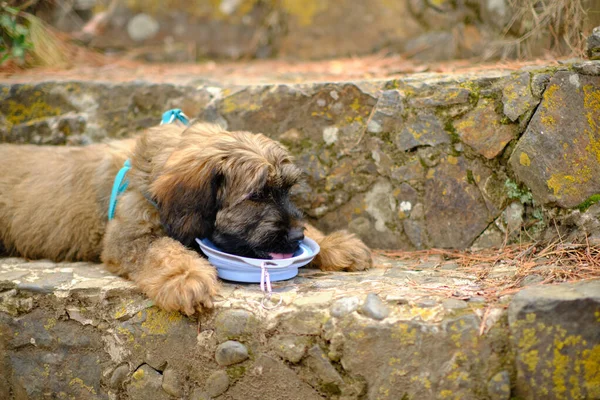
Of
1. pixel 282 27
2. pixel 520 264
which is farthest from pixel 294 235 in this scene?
pixel 282 27

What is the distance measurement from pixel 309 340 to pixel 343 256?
102cm

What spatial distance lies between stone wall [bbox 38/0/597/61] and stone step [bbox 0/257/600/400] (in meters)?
3.30

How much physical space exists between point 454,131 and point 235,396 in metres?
2.75

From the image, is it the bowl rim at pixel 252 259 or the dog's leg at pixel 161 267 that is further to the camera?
the bowl rim at pixel 252 259

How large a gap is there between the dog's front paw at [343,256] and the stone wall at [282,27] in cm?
312

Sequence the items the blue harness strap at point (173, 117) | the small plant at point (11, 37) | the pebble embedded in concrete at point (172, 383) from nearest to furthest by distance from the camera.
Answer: the pebble embedded in concrete at point (172, 383) → the blue harness strap at point (173, 117) → the small plant at point (11, 37)

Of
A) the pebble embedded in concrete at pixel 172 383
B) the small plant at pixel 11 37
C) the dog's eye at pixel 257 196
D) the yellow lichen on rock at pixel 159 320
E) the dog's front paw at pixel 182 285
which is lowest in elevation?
the pebble embedded in concrete at pixel 172 383

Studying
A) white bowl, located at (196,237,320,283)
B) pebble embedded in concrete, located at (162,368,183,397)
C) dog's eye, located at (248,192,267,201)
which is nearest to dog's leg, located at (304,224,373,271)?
white bowl, located at (196,237,320,283)

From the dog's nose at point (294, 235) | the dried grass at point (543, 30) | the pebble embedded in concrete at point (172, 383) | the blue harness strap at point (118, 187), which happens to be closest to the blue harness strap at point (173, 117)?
the blue harness strap at point (118, 187)

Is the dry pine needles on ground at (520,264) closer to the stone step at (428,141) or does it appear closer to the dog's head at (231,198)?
the stone step at (428,141)

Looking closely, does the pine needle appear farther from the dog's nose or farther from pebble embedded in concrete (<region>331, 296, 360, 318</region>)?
pebble embedded in concrete (<region>331, 296, 360, 318</region>)

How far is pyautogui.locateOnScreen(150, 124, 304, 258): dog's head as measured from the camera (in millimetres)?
4125

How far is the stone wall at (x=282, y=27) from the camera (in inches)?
268

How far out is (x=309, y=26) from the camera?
293 inches
